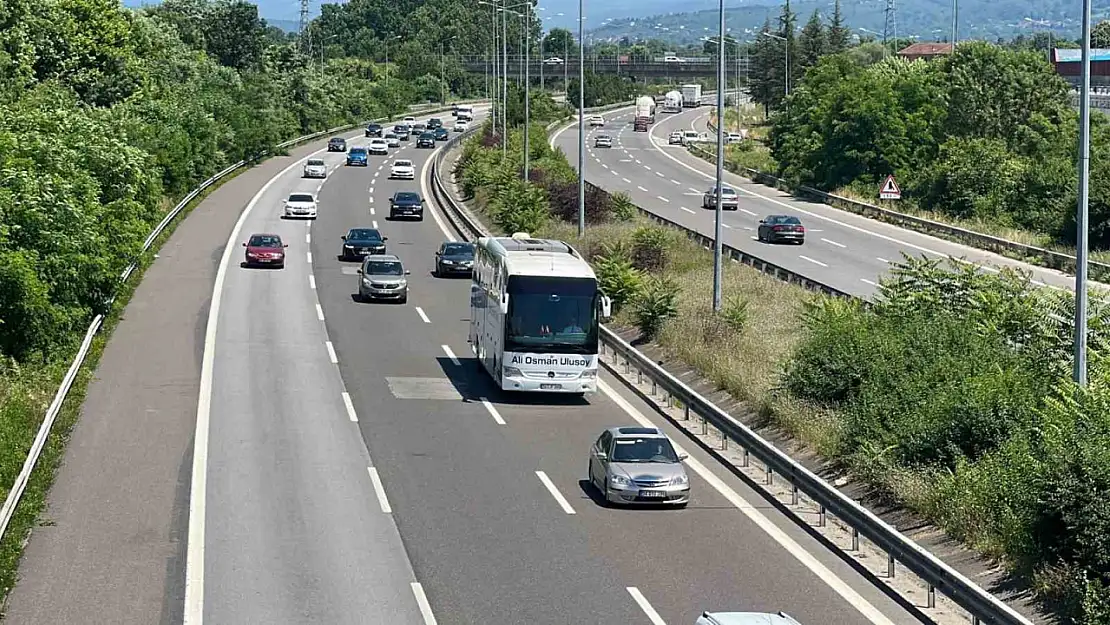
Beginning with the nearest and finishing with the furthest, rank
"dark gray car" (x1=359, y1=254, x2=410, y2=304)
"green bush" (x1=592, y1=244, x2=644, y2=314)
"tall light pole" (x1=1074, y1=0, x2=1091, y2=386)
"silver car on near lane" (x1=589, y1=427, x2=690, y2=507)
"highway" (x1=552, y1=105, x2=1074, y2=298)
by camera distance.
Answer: "tall light pole" (x1=1074, y1=0, x2=1091, y2=386), "silver car on near lane" (x1=589, y1=427, x2=690, y2=507), "green bush" (x1=592, y1=244, x2=644, y2=314), "dark gray car" (x1=359, y1=254, x2=410, y2=304), "highway" (x1=552, y1=105, x2=1074, y2=298)

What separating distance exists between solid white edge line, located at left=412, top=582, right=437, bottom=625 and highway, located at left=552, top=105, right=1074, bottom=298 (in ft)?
99.5

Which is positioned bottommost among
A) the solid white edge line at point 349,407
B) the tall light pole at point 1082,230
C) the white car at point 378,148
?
Result: the solid white edge line at point 349,407

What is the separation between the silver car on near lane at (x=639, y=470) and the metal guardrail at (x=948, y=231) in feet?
94.2

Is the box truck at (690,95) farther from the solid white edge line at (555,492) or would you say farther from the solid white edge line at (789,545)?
the solid white edge line at (555,492)

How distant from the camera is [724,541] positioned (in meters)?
22.3

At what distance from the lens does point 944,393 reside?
2553cm

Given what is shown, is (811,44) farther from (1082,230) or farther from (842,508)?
(842,508)

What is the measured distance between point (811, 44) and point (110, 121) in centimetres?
10498

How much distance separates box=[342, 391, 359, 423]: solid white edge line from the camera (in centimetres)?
3105

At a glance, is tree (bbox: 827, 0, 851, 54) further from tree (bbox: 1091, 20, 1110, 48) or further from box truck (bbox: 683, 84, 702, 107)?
tree (bbox: 1091, 20, 1110, 48)

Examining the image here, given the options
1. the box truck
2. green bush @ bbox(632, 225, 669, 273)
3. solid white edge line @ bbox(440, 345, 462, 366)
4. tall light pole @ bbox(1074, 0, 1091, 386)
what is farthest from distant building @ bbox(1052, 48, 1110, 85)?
tall light pole @ bbox(1074, 0, 1091, 386)

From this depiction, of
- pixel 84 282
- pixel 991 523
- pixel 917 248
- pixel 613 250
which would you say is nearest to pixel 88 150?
pixel 84 282

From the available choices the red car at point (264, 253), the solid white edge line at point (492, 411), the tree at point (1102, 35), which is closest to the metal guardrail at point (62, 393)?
the red car at point (264, 253)

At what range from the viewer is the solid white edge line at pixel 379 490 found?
24.1 meters
